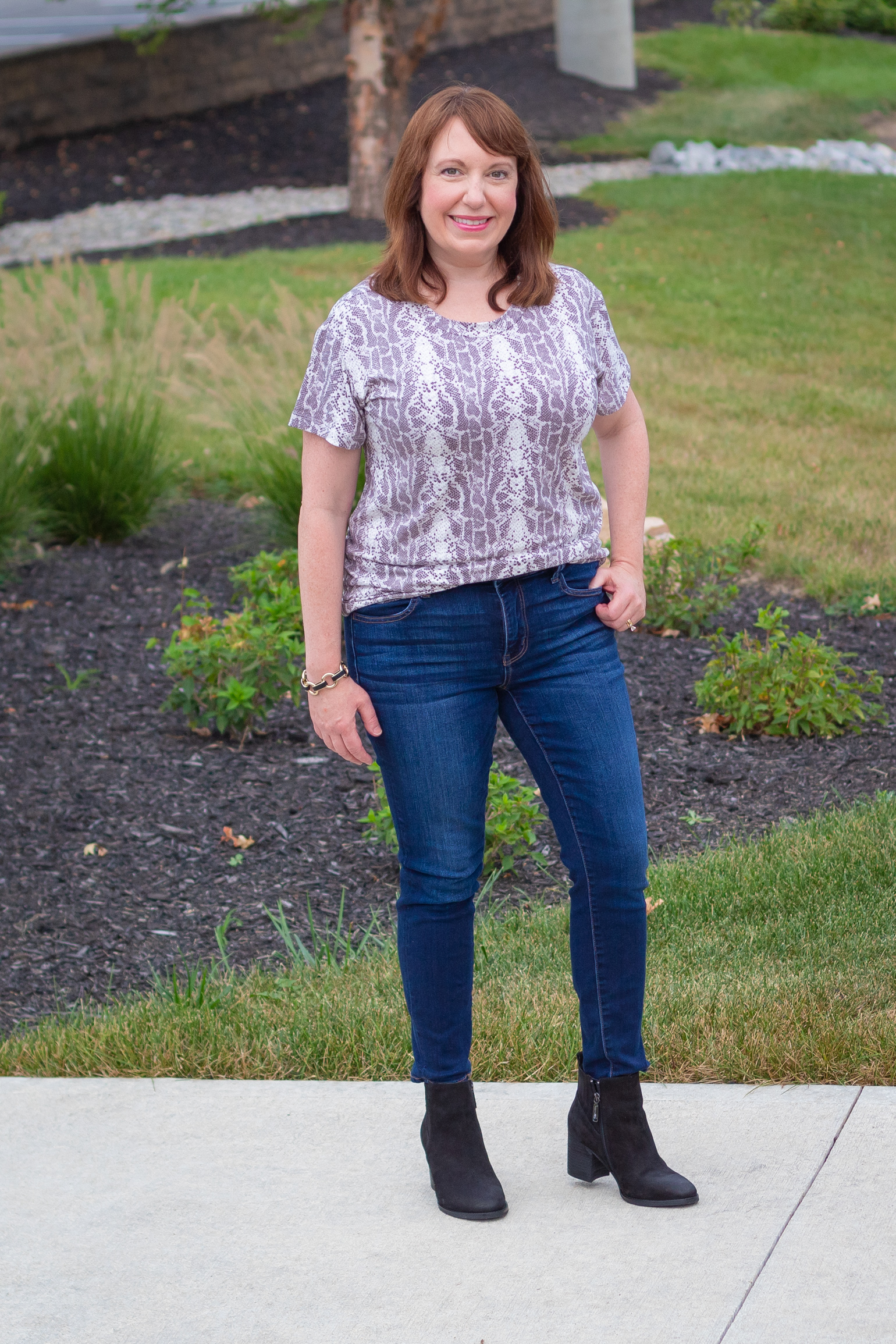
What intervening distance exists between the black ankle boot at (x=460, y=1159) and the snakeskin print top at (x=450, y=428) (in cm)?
94

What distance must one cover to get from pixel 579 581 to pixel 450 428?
389 mm

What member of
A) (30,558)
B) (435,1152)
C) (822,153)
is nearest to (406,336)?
(435,1152)

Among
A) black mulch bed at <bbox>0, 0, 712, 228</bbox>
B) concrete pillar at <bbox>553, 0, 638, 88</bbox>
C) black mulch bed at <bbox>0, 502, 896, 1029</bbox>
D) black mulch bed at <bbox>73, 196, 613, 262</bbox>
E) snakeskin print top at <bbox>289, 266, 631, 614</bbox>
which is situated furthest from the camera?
concrete pillar at <bbox>553, 0, 638, 88</bbox>

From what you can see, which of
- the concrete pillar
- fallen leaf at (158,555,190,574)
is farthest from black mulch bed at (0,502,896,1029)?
the concrete pillar

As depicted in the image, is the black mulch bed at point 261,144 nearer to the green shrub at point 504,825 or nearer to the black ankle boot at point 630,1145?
the green shrub at point 504,825

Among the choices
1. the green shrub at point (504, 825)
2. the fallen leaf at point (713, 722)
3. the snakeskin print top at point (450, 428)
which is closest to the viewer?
the snakeskin print top at point (450, 428)

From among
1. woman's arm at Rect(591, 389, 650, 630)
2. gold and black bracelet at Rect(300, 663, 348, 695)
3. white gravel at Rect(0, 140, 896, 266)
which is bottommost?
white gravel at Rect(0, 140, 896, 266)

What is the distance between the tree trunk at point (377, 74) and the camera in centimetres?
1553

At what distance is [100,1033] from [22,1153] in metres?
0.51

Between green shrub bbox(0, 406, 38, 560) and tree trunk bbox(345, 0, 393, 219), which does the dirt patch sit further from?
green shrub bbox(0, 406, 38, 560)

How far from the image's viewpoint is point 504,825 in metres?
4.34

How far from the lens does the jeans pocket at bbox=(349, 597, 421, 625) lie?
2.53 meters

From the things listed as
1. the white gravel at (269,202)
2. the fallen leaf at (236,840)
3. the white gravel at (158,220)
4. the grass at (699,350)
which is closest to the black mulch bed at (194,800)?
the fallen leaf at (236,840)

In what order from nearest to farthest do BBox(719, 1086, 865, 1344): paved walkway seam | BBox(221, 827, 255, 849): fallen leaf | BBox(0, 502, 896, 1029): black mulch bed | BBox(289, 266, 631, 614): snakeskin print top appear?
BBox(719, 1086, 865, 1344): paved walkway seam < BBox(289, 266, 631, 614): snakeskin print top < BBox(0, 502, 896, 1029): black mulch bed < BBox(221, 827, 255, 849): fallen leaf
